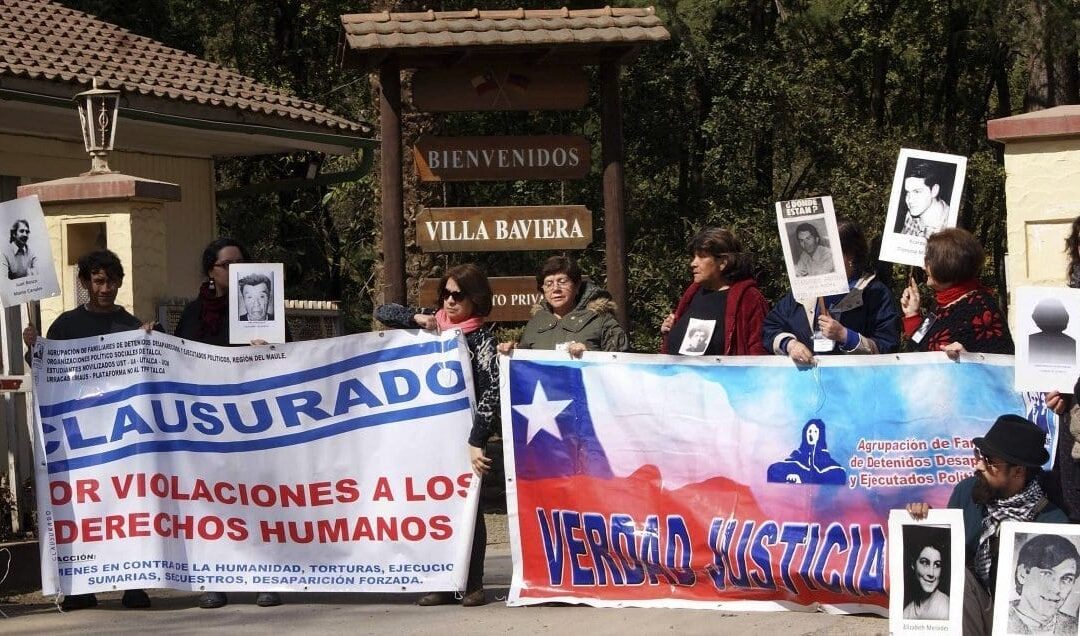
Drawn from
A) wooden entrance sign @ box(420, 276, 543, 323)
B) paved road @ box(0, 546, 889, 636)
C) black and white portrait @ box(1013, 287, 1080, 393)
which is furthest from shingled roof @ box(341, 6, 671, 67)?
black and white portrait @ box(1013, 287, 1080, 393)

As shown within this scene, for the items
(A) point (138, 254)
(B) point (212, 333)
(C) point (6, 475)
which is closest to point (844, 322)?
(B) point (212, 333)

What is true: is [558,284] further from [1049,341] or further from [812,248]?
[1049,341]

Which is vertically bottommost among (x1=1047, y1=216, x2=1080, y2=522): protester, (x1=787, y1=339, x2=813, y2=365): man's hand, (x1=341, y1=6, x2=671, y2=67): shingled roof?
(x1=1047, y1=216, x2=1080, y2=522): protester

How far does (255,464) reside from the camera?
7766mm

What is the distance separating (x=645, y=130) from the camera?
75.6ft

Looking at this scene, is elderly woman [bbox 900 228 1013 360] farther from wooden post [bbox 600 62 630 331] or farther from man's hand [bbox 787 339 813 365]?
wooden post [bbox 600 62 630 331]

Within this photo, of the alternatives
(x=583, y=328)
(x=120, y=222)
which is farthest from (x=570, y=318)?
(x=120, y=222)

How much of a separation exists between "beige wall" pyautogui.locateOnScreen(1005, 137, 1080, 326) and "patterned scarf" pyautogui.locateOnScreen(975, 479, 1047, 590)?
7.67 ft

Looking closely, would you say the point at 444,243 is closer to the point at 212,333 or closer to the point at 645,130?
the point at 212,333

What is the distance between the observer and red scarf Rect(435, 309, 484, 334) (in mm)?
7719

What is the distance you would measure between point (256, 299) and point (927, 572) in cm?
369

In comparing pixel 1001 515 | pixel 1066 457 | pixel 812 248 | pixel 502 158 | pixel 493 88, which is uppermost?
pixel 493 88

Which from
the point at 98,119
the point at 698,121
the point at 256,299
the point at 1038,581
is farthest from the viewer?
the point at 698,121

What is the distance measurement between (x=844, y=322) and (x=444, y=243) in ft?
15.5
